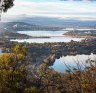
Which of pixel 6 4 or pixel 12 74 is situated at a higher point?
pixel 6 4

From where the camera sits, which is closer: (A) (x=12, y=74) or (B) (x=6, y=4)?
(B) (x=6, y=4)

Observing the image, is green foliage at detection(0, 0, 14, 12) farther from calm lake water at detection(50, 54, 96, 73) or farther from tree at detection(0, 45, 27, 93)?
tree at detection(0, 45, 27, 93)

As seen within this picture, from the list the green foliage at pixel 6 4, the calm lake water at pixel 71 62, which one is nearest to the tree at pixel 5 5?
the green foliage at pixel 6 4

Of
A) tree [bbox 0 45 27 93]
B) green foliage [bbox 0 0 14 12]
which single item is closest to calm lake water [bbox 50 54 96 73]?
tree [bbox 0 45 27 93]

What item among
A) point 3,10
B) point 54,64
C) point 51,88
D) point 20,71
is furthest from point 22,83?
point 54,64

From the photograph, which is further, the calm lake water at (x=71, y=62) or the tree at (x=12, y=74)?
the tree at (x=12, y=74)

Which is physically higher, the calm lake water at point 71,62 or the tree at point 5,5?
the tree at point 5,5

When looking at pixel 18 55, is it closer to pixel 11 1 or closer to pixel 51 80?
pixel 11 1

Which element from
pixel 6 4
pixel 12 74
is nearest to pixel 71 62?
pixel 12 74

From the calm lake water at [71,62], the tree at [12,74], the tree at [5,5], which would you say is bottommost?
the calm lake water at [71,62]

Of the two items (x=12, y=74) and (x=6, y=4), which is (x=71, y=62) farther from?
(x=6, y=4)

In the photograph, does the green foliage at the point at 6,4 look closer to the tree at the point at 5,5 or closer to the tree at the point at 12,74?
the tree at the point at 5,5
